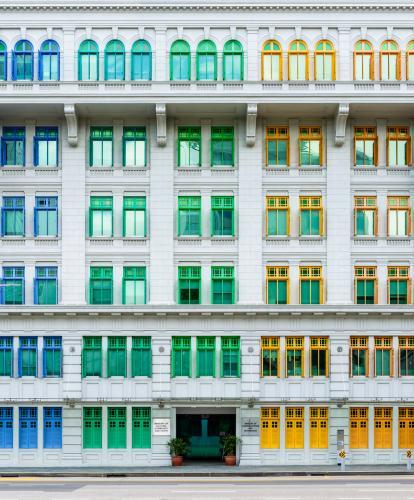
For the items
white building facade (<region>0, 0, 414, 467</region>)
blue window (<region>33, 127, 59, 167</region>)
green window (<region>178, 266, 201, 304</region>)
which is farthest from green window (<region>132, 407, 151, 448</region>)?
blue window (<region>33, 127, 59, 167</region>)

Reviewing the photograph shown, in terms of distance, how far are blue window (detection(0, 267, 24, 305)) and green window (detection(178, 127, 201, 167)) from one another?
8.87 metres

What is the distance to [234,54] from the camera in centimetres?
3972

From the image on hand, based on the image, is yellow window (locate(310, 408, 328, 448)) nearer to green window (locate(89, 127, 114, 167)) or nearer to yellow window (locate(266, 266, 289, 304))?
yellow window (locate(266, 266, 289, 304))

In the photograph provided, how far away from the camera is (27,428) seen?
39.0 metres

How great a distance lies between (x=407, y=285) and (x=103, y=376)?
14.3 metres

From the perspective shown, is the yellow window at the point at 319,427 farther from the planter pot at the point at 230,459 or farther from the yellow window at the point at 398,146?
the yellow window at the point at 398,146

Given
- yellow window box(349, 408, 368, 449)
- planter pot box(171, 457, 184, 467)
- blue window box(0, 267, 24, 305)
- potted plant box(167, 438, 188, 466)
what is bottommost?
planter pot box(171, 457, 184, 467)

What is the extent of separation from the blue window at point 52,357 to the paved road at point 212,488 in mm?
5445

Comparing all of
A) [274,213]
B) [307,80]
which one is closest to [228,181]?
[274,213]

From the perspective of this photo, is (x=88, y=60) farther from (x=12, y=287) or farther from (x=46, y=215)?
(x=12, y=287)

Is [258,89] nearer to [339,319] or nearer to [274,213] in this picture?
[274,213]

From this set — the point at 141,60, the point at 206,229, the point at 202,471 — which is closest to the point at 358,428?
the point at 202,471

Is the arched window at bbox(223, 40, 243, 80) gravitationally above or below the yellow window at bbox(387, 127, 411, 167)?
above

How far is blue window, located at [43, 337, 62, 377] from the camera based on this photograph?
39.1 meters
